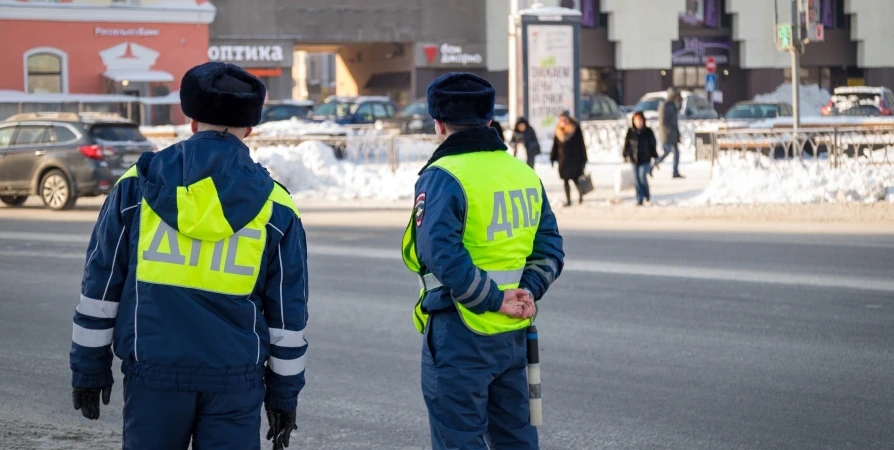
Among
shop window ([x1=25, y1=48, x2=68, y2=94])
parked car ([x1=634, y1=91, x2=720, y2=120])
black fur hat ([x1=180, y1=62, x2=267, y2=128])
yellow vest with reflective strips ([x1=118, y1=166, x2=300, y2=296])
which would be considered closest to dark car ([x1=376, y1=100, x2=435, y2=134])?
parked car ([x1=634, y1=91, x2=720, y2=120])

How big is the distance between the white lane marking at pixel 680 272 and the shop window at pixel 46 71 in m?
32.7

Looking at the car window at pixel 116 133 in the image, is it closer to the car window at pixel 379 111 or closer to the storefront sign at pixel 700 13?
the car window at pixel 379 111

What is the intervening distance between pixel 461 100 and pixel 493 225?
442 millimetres

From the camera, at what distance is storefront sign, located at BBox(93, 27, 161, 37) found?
45312 mm

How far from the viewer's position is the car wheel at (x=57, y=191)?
20.1 metres

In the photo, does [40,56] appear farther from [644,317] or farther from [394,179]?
[644,317]

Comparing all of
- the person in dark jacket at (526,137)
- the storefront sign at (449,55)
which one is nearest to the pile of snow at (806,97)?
the storefront sign at (449,55)

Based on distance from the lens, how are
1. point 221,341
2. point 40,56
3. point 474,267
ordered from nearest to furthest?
point 221,341 < point 474,267 < point 40,56

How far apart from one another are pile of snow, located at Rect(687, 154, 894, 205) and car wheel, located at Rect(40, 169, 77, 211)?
1033cm

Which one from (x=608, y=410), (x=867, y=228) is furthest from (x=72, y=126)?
(x=608, y=410)

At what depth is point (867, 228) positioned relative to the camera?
1548 centimetres

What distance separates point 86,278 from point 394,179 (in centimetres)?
1968

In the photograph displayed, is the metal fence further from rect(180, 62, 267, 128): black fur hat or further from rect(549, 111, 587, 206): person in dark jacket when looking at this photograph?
rect(180, 62, 267, 128): black fur hat

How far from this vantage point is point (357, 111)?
4275cm
